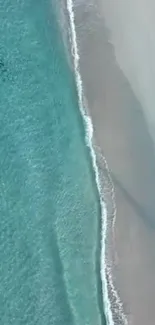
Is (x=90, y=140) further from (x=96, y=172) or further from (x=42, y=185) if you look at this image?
(x=42, y=185)

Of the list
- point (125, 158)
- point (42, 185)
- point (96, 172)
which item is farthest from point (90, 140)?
point (42, 185)

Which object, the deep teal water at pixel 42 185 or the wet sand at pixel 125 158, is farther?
the wet sand at pixel 125 158

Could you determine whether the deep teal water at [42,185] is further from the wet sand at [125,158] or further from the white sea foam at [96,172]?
the wet sand at [125,158]

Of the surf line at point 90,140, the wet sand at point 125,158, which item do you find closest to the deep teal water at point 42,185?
the surf line at point 90,140

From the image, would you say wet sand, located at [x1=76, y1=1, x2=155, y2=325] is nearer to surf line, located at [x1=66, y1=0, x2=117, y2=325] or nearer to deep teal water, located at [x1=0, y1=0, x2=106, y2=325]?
surf line, located at [x1=66, y1=0, x2=117, y2=325]

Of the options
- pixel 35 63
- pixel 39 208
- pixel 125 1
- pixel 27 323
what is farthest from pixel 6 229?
pixel 125 1

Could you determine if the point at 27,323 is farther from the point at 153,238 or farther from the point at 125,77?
the point at 125,77

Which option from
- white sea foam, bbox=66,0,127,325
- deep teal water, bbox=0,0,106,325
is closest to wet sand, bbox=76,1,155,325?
white sea foam, bbox=66,0,127,325
